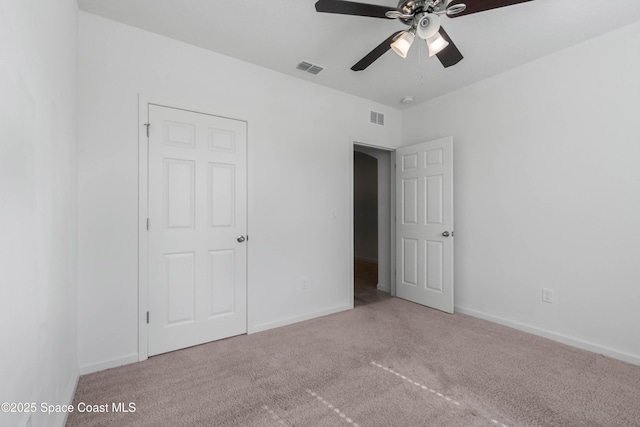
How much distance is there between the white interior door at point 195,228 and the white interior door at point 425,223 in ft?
A: 7.35

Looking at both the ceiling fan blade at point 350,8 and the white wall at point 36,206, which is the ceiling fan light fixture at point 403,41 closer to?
the ceiling fan blade at point 350,8

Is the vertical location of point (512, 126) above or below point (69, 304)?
above

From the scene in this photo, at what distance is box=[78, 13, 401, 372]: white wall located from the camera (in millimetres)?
2230

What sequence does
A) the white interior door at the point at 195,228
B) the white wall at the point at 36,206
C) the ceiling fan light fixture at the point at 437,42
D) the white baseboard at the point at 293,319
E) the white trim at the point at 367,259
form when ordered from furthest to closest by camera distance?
the white trim at the point at 367,259
the white baseboard at the point at 293,319
the white interior door at the point at 195,228
the ceiling fan light fixture at the point at 437,42
the white wall at the point at 36,206

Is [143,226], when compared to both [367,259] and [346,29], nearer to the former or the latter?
[346,29]

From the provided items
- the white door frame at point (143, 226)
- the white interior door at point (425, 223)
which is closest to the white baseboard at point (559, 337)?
the white interior door at point (425, 223)

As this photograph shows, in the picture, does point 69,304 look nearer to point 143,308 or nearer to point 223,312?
point 143,308

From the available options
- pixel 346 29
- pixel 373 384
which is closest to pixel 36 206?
pixel 373 384

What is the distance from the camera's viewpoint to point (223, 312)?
280 centimetres

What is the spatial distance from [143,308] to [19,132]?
69.7 inches

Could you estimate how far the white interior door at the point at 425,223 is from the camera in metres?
3.53

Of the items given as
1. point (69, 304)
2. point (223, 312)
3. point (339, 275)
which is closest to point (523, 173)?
point (339, 275)

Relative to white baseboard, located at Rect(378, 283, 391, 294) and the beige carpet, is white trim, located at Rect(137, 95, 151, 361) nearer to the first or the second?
the beige carpet

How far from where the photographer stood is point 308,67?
9.95 ft
